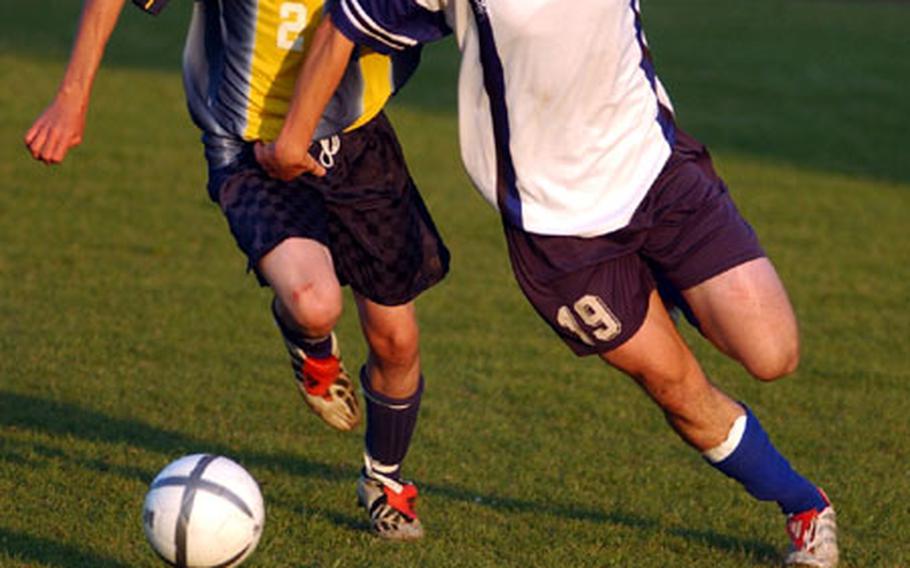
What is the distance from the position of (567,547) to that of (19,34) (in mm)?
18334

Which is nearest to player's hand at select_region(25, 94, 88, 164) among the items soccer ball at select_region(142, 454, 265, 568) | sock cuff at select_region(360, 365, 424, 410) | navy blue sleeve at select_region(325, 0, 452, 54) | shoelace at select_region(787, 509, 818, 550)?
navy blue sleeve at select_region(325, 0, 452, 54)

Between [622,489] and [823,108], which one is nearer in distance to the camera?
[622,489]

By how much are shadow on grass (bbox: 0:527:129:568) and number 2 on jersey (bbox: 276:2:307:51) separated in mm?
1774

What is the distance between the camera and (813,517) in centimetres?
570

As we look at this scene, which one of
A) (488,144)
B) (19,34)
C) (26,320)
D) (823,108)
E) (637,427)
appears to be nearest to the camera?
(488,144)

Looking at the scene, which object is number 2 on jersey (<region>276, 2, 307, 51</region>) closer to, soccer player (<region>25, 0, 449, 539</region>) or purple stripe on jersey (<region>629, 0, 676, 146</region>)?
soccer player (<region>25, 0, 449, 539</region>)

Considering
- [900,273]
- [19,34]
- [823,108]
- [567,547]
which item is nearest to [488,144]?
[567,547]

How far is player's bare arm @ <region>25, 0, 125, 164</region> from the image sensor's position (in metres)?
5.25

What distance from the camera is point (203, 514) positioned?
4824mm

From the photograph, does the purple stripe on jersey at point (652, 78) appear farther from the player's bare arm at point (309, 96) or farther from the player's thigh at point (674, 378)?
the player's bare arm at point (309, 96)

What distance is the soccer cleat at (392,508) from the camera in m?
5.91

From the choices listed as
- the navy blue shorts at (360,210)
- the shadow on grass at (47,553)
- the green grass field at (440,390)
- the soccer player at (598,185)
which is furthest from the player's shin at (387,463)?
the shadow on grass at (47,553)

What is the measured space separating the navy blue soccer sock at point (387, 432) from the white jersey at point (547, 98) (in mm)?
1026

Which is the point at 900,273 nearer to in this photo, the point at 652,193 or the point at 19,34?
the point at 652,193
